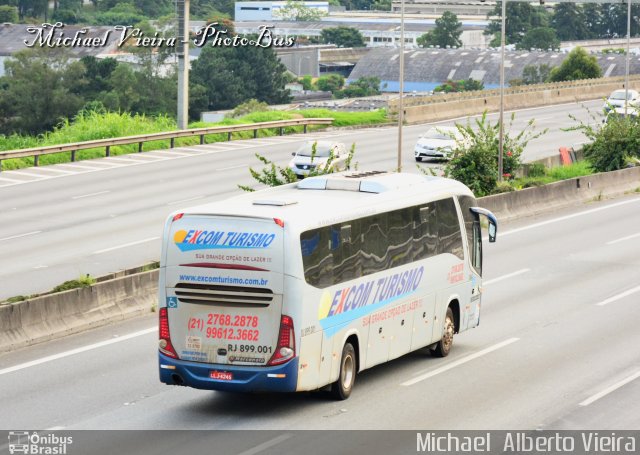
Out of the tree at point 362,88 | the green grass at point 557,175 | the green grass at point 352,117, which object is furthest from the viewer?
the tree at point 362,88

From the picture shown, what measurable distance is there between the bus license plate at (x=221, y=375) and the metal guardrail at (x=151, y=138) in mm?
31421

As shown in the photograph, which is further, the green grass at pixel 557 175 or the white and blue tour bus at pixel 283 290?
the green grass at pixel 557 175

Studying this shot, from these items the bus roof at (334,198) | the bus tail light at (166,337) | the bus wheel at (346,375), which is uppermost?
the bus roof at (334,198)

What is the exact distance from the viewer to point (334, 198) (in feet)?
59.4

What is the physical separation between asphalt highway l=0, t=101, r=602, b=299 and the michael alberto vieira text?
12.5m

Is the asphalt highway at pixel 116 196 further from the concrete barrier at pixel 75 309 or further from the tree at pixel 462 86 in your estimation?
the tree at pixel 462 86

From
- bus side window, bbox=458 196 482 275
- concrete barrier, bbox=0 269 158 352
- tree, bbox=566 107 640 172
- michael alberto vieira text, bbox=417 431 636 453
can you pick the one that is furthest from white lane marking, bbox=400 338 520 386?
tree, bbox=566 107 640 172

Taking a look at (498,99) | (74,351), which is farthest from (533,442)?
(498,99)

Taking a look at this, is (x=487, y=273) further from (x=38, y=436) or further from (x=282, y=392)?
(x=38, y=436)

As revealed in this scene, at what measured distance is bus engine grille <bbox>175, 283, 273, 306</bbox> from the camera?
52.5 ft

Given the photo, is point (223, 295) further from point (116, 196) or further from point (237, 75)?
point (237, 75)

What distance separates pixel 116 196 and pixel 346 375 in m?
24.8

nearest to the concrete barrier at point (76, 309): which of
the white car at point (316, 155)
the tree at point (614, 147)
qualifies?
the white car at point (316, 155)

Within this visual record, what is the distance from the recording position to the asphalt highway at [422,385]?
632 inches
